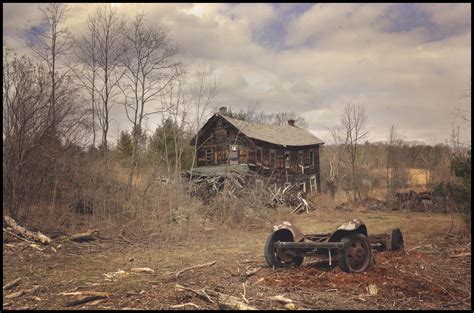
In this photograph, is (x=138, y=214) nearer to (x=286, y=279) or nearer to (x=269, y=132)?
(x=286, y=279)

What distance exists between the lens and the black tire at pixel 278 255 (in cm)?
922

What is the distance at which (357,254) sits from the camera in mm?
8500

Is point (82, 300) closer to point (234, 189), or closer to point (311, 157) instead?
point (234, 189)

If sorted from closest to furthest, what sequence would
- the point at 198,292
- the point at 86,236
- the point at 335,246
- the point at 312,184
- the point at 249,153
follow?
the point at 198,292 → the point at 335,246 → the point at 86,236 → the point at 249,153 → the point at 312,184

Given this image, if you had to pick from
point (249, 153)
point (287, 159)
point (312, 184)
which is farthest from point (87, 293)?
point (312, 184)

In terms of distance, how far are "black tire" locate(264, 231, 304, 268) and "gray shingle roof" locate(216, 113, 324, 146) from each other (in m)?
24.4

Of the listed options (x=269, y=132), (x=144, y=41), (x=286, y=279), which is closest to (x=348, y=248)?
(x=286, y=279)

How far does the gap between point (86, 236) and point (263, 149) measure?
80.6 ft

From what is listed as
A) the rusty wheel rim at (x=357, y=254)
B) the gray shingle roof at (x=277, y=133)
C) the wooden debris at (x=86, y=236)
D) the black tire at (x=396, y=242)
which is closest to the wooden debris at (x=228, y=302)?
the rusty wheel rim at (x=357, y=254)

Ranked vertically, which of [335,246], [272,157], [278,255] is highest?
[272,157]

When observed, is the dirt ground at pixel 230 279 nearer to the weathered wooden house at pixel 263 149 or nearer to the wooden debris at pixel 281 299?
the wooden debris at pixel 281 299

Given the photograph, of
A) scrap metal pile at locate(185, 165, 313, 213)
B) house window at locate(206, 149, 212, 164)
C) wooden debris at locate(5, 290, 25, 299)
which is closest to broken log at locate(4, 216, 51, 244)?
wooden debris at locate(5, 290, 25, 299)

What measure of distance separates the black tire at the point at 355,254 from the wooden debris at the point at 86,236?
9376mm

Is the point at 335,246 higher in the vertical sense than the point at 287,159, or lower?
lower
